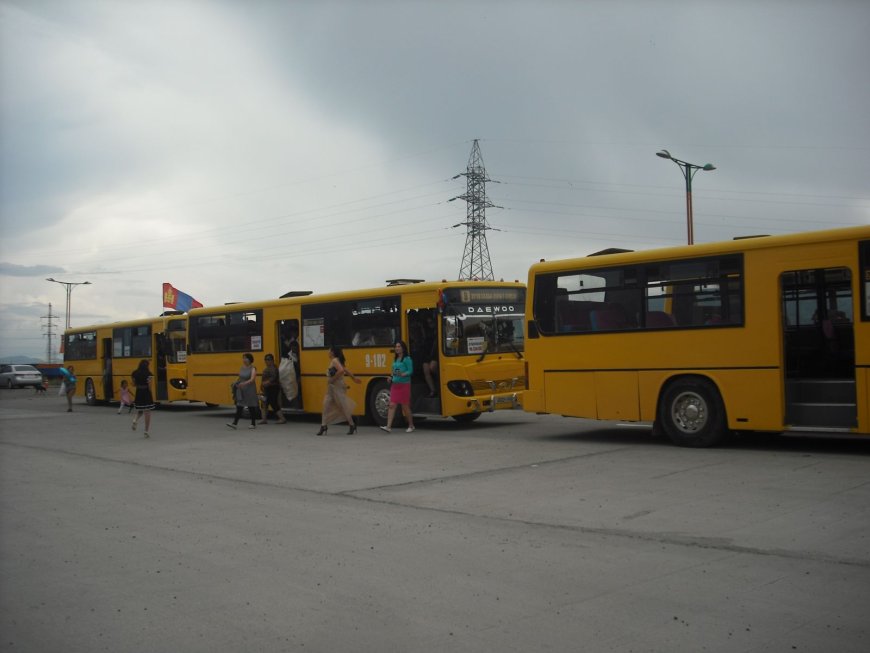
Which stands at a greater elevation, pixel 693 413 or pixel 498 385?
pixel 498 385

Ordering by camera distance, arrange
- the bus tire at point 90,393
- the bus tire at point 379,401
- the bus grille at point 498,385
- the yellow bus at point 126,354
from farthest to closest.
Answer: the bus tire at point 90,393, the yellow bus at point 126,354, the bus tire at point 379,401, the bus grille at point 498,385

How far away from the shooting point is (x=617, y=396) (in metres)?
14.1

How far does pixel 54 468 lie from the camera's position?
13023 millimetres

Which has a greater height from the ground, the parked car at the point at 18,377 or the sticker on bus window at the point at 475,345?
the sticker on bus window at the point at 475,345

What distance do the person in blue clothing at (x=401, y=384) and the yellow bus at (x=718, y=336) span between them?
3.04 meters

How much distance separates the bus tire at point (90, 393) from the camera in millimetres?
33625

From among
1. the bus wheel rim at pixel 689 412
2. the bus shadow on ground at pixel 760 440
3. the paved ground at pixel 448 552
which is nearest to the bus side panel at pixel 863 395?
the paved ground at pixel 448 552

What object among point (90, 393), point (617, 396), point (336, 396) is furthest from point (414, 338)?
point (90, 393)

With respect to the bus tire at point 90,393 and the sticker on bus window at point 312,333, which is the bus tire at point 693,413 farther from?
the bus tire at point 90,393

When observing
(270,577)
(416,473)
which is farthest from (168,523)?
(416,473)

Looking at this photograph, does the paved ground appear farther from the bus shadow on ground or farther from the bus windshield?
the bus windshield

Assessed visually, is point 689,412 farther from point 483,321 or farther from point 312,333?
point 312,333

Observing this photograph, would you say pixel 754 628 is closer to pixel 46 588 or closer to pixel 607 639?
pixel 607 639

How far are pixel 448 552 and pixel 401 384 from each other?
10.1 m
